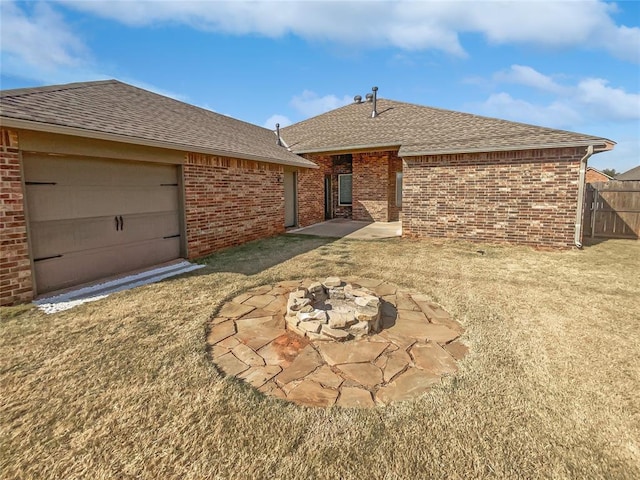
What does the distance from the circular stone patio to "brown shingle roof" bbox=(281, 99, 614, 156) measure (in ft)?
21.1

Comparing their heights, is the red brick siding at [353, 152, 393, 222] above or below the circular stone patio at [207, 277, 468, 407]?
above

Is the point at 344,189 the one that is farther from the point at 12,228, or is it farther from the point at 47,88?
the point at 12,228

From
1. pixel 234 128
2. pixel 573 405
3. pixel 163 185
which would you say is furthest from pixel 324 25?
pixel 573 405

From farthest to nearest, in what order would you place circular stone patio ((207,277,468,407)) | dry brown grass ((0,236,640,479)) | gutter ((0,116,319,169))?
gutter ((0,116,319,169)) < circular stone patio ((207,277,468,407)) < dry brown grass ((0,236,640,479))

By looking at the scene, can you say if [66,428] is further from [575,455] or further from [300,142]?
[300,142]

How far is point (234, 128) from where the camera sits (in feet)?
35.8

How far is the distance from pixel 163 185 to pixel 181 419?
5.58 m

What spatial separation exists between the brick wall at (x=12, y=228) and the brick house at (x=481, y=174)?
342 inches

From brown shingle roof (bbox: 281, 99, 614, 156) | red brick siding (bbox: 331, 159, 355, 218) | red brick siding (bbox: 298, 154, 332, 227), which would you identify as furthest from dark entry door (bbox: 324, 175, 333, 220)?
brown shingle roof (bbox: 281, 99, 614, 156)

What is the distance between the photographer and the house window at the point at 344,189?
49.2ft

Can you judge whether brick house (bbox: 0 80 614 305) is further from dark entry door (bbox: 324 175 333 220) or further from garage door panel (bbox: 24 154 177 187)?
dark entry door (bbox: 324 175 333 220)

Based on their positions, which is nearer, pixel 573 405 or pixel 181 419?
pixel 181 419

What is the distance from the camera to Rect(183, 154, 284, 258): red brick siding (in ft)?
23.1

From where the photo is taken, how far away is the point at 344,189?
15117 mm
